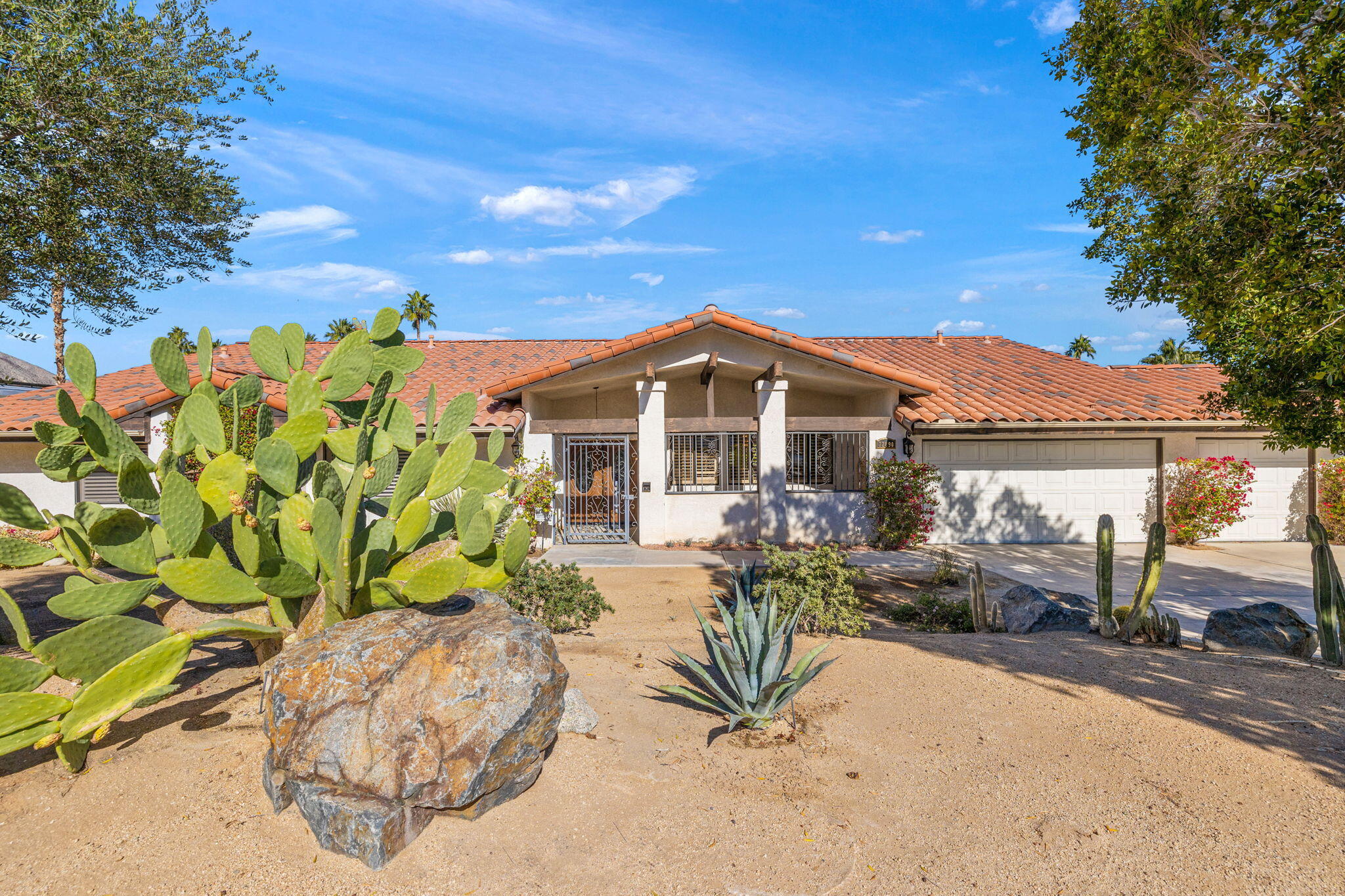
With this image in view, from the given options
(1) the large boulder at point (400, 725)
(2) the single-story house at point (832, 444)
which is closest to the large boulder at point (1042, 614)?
(1) the large boulder at point (400, 725)

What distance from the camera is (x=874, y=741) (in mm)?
4230

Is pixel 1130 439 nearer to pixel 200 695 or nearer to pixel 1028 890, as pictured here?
pixel 1028 890

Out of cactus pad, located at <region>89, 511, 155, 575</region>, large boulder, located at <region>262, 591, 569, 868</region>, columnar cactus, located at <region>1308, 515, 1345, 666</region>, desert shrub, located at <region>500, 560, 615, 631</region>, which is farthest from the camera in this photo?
desert shrub, located at <region>500, 560, 615, 631</region>

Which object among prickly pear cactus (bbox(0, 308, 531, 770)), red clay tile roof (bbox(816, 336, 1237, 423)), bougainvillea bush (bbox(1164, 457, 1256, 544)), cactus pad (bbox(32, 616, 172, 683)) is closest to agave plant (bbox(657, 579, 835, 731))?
prickly pear cactus (bbox(0, 308, 531, 770))

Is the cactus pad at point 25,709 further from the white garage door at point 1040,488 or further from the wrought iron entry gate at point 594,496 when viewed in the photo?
the white garage door at point 1040,488

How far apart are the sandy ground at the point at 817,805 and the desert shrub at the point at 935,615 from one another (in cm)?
235

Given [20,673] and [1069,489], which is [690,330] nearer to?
[1069,489]

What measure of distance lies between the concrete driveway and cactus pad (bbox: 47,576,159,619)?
8.64 meters

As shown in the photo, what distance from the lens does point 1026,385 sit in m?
14.9

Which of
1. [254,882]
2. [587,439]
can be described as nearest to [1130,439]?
[587,439]

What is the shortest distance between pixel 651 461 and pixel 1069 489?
26.3 ft

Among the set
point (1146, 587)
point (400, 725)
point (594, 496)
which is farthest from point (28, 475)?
point (1146, 587)

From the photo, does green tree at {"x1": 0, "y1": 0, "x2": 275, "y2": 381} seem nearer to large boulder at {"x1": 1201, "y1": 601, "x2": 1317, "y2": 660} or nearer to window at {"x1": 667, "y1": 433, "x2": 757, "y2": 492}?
window at {"x1": 667, "y1": 433, "x2": 757, "y2": 492}

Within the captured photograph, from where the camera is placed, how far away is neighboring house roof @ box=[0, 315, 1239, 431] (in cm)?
1254
